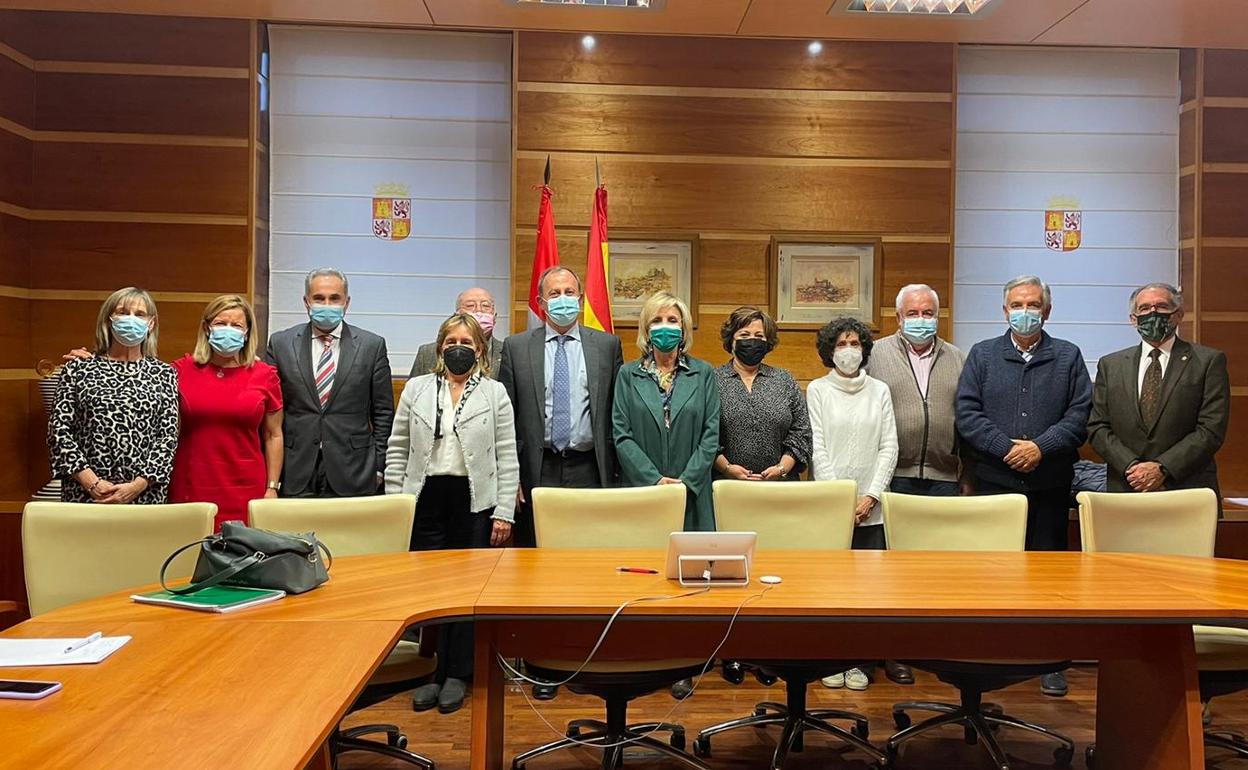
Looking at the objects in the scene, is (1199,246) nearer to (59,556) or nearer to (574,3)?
(574,3)

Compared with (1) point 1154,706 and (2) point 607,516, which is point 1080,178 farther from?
(2) point 607,516

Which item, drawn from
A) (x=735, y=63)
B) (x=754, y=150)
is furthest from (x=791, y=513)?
(x=735, y=63)

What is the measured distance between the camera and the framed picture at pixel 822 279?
5.41m

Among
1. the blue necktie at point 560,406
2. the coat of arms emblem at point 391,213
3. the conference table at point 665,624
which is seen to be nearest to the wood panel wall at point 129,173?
the coat of arms emblem at point 391,213

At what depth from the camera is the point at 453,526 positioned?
367 cm

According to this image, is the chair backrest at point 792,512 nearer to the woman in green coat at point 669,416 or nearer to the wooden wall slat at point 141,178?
the woman in green coat at point 669,416

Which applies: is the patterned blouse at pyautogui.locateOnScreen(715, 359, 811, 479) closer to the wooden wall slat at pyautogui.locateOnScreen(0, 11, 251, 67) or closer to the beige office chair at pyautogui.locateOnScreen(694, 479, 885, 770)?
the beige office chair at pyautogui.locateOnScreen(694, 479, 885, 770)

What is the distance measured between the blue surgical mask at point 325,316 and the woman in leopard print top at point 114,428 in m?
0.65

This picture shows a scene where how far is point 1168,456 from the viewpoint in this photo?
12.5 ft

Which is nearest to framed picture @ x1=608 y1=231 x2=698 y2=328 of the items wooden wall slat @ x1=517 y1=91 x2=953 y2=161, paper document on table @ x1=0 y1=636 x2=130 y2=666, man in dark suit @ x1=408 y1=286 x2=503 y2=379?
wooden wall slat @ x1=517 y1=91 x2=953 y2=161

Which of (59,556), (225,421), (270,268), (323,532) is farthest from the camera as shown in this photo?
(270,268)

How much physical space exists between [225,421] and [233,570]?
61.9 inches

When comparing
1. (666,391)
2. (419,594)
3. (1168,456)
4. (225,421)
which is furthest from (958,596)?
(225,421)

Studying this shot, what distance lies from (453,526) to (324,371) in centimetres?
89
